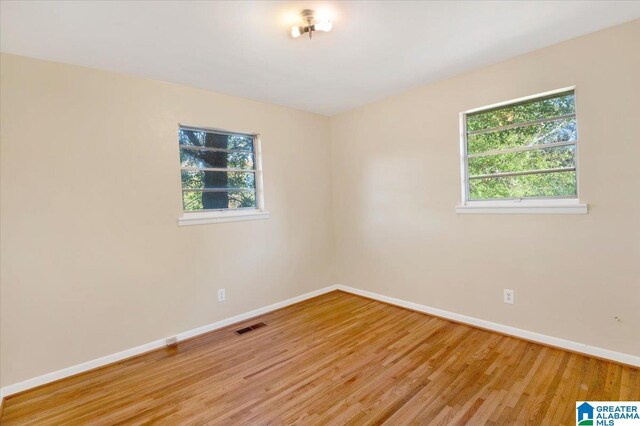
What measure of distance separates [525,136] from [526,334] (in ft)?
5.68

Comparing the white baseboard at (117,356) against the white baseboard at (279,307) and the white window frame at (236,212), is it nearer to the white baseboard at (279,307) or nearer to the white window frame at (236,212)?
the white baseboard at (279,307)

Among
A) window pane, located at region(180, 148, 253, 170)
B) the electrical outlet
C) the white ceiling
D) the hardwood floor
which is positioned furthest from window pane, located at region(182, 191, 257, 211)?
the electrical outlet

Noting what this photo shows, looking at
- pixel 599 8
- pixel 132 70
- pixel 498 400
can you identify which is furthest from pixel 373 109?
pixel 498 400

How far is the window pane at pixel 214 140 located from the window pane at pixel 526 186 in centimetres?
248

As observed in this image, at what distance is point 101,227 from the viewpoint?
2.55 metres

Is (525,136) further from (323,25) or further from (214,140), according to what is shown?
(214,140)

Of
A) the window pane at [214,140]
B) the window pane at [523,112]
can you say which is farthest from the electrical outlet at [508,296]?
the window pane at [214,140]

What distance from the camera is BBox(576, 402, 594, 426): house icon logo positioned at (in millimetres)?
1716

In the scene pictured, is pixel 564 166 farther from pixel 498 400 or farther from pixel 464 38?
pixel 498 400

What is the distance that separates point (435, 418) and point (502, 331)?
4.70ft

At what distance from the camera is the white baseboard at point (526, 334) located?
2.24 metres

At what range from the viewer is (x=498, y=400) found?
1912mm

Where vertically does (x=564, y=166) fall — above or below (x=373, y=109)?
below

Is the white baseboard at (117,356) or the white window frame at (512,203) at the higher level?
the white window frame at (512,203)
